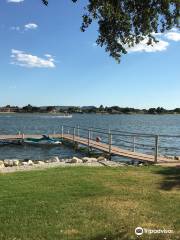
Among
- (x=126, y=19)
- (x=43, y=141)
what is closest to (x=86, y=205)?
(x=126, y=19)

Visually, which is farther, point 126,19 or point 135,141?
point 135,141

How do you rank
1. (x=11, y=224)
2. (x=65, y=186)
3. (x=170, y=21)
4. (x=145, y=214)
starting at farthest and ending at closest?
(x=65, y=186) → (x=170, y=21) → (x=145, y=214) → (x=11, y=224)

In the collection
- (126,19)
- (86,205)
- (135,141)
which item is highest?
(126,19)

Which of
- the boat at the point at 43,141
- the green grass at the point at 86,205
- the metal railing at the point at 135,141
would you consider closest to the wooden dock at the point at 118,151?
the metal railing at the point at 135,141

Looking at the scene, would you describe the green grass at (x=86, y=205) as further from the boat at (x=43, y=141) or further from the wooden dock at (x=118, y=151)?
the boat at (x=43, y=141)

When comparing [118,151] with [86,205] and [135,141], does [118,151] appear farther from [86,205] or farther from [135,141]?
[86,205]

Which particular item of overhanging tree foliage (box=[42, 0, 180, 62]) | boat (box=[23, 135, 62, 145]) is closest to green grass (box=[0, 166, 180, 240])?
overhanging tree foliage (box=[42, 0, 180, 62])

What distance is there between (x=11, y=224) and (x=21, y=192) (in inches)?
111

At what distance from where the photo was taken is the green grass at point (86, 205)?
7.49 meters

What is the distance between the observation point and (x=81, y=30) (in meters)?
9.02

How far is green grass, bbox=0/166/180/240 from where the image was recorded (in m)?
7.49

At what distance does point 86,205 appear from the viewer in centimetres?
928

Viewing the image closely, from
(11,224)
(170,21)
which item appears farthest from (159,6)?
(11,224)

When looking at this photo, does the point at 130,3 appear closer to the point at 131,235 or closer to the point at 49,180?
the point at 131,235
